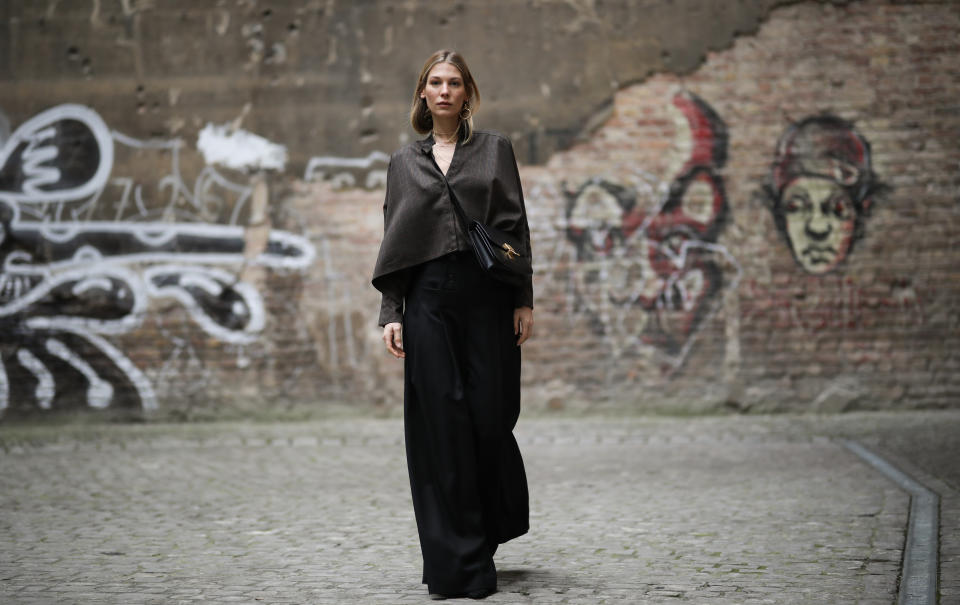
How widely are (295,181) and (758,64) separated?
3668 millimetres

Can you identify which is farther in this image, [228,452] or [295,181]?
[295,181]

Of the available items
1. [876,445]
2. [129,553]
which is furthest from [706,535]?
[876,445]

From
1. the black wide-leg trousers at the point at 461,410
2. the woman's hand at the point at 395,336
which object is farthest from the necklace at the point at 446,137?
the woman's hand at the point at 395,336

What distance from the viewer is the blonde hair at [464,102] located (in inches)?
171

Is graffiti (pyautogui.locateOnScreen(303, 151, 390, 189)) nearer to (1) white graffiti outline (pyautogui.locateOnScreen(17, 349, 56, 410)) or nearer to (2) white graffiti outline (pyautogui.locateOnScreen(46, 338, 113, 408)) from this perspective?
(2) white graffiti outline (pyautogui.locateOnScreen(46, 338, 113, 408))

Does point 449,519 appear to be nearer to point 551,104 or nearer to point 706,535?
point 706,535

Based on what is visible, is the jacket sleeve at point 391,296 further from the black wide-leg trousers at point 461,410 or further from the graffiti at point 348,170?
the graffiti at point 348,170

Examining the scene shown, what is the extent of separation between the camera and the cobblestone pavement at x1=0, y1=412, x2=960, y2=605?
4.27m

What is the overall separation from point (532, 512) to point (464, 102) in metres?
2.35

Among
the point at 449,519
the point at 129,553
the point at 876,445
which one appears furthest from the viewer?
the point at 876,445

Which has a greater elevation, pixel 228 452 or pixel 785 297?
pixel 785 297

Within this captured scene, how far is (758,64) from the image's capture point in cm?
898

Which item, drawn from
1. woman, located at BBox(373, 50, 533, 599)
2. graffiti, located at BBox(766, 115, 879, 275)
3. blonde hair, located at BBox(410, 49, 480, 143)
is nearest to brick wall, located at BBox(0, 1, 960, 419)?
graffiti, located at BBox(766, 115, 879, 275)

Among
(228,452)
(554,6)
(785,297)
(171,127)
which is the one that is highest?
(554,6)
